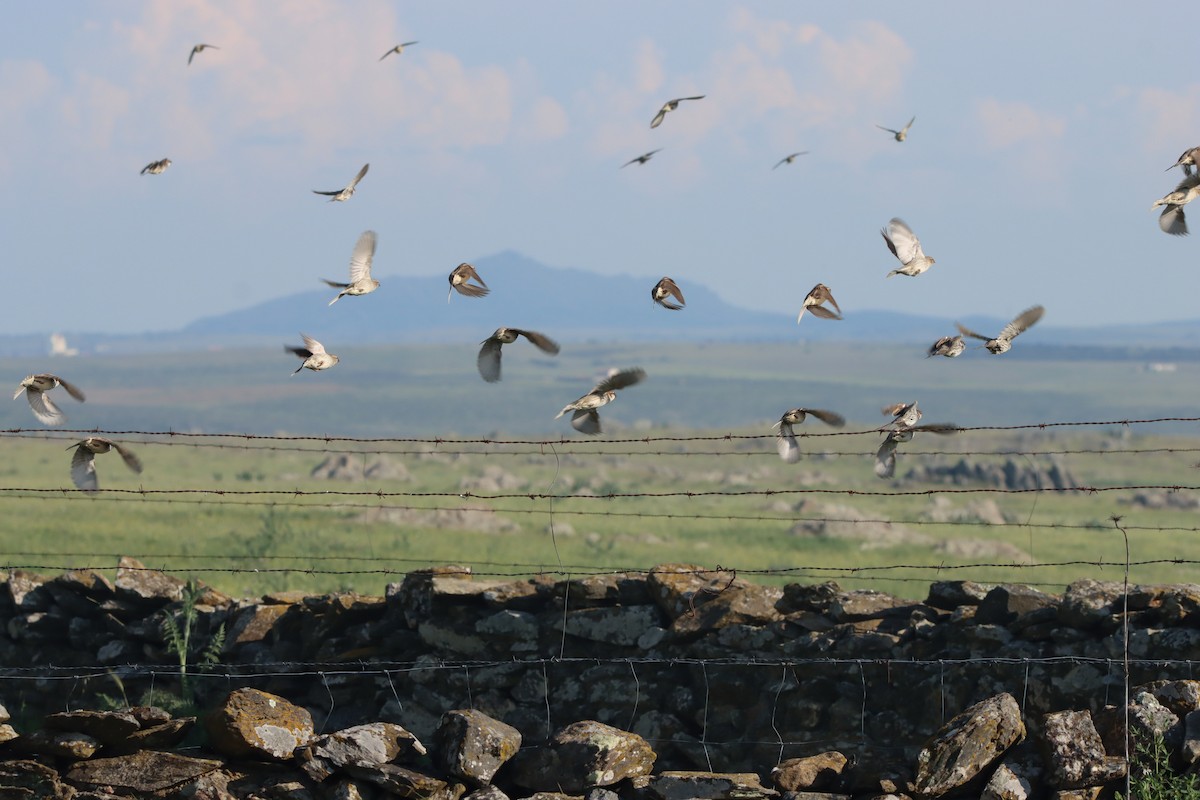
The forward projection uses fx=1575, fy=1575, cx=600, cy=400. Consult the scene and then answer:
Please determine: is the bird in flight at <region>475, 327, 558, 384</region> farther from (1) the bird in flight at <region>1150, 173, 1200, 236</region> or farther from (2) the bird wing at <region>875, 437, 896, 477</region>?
(1) the bird in flight at <region>1150, 173, 1200, 236</region>

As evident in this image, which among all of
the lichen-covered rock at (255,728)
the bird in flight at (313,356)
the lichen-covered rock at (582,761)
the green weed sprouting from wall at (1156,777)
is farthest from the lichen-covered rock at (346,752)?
the green weed sprouting from wall at (1156,777)

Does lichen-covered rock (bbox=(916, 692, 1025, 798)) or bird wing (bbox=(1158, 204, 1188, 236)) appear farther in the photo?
bird wing (bbox=(1158, 204, 1188, 236))

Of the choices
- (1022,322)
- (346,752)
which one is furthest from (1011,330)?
(346,752)

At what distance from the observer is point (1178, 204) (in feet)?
51.8

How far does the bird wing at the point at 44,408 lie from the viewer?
15.5m

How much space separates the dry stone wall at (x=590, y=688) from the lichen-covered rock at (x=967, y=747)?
20 millimetres

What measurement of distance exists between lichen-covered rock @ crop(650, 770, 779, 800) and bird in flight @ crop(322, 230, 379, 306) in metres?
5.99

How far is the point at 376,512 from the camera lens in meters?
42.9

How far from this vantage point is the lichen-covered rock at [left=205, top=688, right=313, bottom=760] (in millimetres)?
12594

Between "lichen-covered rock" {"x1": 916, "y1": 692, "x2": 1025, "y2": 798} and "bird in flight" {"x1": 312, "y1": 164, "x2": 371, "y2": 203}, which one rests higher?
"bird in flight" {"x1": 312, "y1": 164, "x2": 371, "y2": 203}

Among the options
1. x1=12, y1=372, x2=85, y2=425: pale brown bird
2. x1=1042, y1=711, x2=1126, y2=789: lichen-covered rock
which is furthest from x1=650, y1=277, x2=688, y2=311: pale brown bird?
x1=12, y1=372, x2=85, y2=425: pale brown bird

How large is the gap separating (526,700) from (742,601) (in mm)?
2330

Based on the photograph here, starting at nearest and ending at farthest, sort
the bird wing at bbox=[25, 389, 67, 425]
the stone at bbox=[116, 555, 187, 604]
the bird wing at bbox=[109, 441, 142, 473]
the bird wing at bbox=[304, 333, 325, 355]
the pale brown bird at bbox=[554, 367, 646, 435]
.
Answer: the bird wing at bbox=[109, 441, 142, 473], the pale brown bird at bbox=[554, 367, 646, 435], the bird wing at bbox=[304, 333, 325, 355], the bird wing at bbox=[25, 389, 67, 425], the stone at bbox=[116, 555, 187, 604]

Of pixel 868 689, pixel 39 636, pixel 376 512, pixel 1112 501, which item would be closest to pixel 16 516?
pixel 376 512
